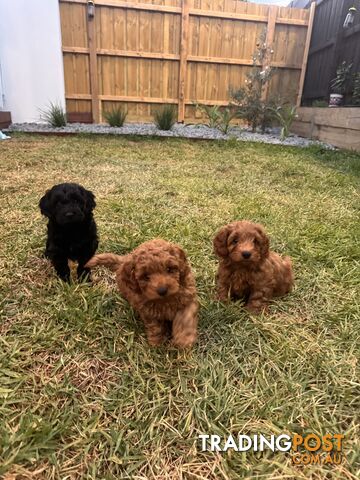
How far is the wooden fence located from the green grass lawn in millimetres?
8964

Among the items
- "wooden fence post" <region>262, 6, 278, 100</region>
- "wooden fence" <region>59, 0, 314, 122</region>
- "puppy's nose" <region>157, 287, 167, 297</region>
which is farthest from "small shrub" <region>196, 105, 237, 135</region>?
"puppy's nose" <region>157, 287, 167, 297</region>

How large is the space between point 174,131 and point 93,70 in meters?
3.27

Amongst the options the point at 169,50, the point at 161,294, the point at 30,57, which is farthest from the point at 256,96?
the point at 161,294

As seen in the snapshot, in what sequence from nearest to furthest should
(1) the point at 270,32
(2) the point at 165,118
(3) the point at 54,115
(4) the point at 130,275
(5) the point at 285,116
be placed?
Result: 1. (4) the point at 130,275
2. (3) the point at 54,115
3. (2) the point at 165,118
4. (5) the point at 285,116
5. (1) the point at 270,32

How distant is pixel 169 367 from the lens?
6.36ft

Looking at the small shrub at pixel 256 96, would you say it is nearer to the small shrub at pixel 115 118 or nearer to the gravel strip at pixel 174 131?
the gravel strip at pixel 174 131

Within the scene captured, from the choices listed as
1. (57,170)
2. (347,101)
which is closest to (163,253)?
(57,170)

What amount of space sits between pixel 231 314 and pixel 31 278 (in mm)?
1587

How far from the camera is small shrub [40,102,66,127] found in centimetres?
1075

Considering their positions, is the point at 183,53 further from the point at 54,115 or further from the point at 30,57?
the point at 30,57

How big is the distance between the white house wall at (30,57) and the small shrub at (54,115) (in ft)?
0.61

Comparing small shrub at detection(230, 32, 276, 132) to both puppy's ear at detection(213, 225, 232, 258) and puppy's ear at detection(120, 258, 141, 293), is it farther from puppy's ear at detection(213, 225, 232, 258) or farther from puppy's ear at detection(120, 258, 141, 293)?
puppy's ear at detection(120, 258, 141, 293)

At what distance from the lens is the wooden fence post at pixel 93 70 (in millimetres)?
11002

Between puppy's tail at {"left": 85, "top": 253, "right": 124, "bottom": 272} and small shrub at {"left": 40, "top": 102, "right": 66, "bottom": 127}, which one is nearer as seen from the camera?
puppy's tail at {"left": 85, "top": 253, "right": 124, "bottom": 272}
